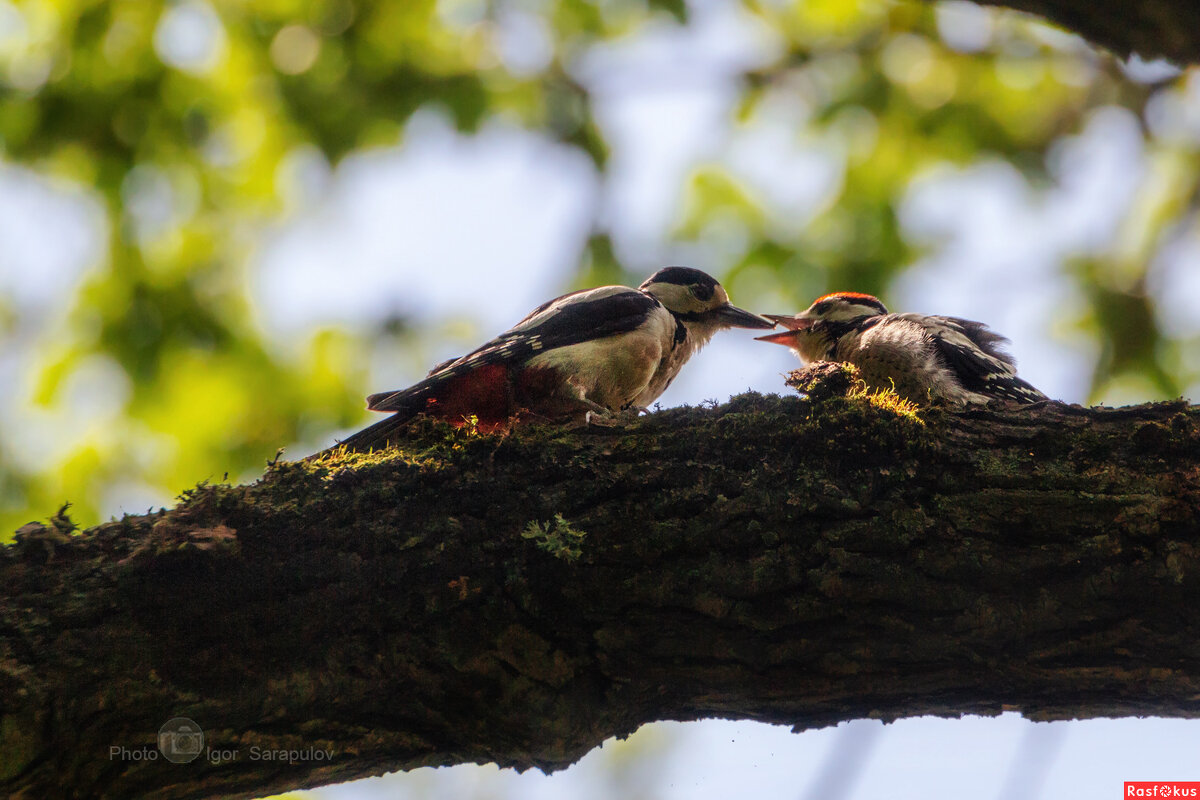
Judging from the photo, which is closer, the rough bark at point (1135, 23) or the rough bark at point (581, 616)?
the rough bark at point (581, 616)

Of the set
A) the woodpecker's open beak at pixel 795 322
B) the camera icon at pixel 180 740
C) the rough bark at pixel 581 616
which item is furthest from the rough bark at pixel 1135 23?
the camera icon at pixel 180 740

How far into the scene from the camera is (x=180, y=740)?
2086 millimetres

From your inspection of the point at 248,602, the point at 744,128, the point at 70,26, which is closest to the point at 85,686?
the point at 248,602

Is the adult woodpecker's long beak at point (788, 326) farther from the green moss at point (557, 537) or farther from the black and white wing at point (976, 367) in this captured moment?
the green moss at point (557, 537)

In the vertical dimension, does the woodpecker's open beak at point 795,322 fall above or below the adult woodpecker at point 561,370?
above

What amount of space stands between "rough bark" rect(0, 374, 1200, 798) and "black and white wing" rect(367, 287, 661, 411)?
3.70 ft

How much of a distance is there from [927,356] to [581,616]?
2.48 m

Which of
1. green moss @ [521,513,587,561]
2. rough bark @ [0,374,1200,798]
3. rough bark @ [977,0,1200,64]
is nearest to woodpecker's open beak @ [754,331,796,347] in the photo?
rough bark @ [977,0,1200,64]

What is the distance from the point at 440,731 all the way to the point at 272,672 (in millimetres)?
421

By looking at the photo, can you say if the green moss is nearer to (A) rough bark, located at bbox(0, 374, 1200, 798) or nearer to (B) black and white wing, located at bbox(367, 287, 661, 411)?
(A) rough bark, located at bbox(0, 374, 1200, 798)

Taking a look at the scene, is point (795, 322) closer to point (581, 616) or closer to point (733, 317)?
point (733, 317)

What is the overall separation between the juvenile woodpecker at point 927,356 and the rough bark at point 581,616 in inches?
54.8

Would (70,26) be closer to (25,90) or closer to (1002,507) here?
(25,90)

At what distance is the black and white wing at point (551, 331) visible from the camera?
3.42 metres
